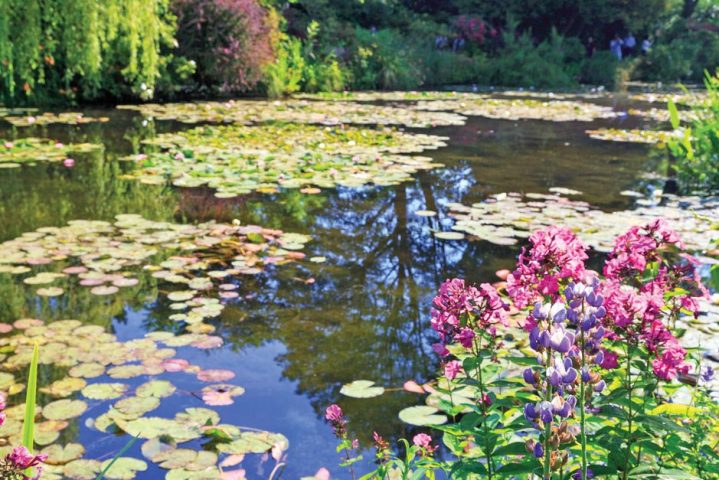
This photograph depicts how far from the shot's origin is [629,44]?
2170 centimetres

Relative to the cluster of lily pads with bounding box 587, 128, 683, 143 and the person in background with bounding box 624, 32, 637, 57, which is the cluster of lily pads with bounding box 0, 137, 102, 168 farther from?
the person in background with bounding box 624, 32, 637, 57

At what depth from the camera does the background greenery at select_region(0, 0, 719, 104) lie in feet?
23.5

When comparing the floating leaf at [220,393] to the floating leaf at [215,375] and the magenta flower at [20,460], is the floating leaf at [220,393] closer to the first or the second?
the floating leaf at [215,375]

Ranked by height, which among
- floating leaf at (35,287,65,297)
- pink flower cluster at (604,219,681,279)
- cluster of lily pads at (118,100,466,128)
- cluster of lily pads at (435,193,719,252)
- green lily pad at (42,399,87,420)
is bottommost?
green lily pad at (42,399,87,420)

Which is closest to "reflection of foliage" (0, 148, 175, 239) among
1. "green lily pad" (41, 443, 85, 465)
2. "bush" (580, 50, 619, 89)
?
"green lily pad" (41, 443, 85, 465)

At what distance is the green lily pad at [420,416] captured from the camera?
210cm

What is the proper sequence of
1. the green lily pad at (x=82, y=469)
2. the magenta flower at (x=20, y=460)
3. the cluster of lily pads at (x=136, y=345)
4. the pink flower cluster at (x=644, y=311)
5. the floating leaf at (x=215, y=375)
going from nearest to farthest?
the magenta flower at (x=20, y=460), the pink flower cluster at (x=644, y=311), the green lily pad at (x=82, y=469), the cluster of lily pads at (x=136, y=345), the floating leaf at (x=215, y=375)

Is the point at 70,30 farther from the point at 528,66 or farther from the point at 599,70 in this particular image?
the point at 599,70

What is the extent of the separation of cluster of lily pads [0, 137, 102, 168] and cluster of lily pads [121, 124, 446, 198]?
68 centimetres

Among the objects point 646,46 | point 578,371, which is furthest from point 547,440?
point 646,46

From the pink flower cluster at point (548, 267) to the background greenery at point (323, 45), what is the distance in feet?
19.4

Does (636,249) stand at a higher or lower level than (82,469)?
higher

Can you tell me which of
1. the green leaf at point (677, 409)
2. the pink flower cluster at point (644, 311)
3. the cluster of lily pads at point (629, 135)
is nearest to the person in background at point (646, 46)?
the cluster of lily pads at point (629, 135)

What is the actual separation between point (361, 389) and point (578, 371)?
4.03 ft
